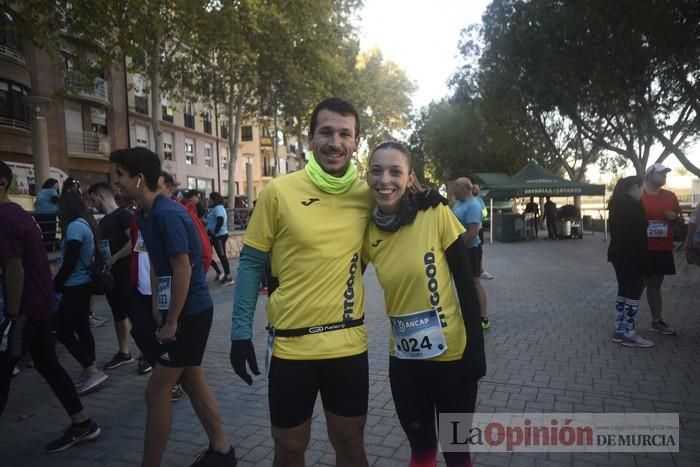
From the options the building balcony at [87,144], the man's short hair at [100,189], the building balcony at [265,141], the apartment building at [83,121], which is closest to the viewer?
the man's short hair at [100,189]

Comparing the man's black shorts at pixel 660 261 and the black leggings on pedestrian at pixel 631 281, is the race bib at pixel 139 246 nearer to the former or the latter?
the black leggings on pedestrian at pixel 631 281

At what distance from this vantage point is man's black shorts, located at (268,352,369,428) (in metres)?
1.98

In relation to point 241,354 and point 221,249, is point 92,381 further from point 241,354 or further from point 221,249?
point 221,249

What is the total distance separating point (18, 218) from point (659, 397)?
497cm

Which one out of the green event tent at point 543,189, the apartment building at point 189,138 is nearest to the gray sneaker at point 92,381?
the green event tent at point 543,189

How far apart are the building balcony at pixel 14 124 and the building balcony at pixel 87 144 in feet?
9.98

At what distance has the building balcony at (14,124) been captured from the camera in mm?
20998

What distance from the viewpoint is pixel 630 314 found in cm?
534

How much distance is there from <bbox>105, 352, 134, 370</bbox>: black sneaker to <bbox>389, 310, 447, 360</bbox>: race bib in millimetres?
4055

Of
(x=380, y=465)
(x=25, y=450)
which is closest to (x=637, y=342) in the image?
(x=380, y=465)

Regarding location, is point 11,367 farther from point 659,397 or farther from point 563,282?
point 563,282

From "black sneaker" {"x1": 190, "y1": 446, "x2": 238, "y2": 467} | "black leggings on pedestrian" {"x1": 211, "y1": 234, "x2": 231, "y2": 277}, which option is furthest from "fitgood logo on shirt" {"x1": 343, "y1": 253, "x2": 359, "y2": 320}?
"black leggings on pedestrian" {"x1": 211, "y1": 234, "x2": 231, "y2": 277}

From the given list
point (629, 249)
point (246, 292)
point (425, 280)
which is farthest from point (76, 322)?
point (629, 249)

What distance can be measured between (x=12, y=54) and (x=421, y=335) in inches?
1007
